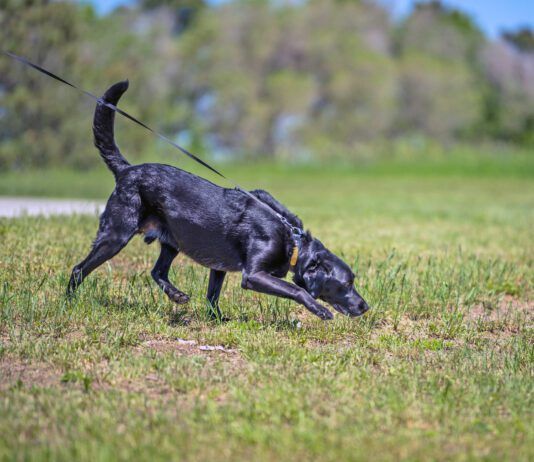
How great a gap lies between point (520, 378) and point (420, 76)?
44.9m

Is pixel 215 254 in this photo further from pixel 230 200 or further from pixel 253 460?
pixel 253 460

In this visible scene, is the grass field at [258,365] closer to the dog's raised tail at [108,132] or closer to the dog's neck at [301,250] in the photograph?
the dog's neck at [301,250]

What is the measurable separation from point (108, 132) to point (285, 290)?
1.78 meters

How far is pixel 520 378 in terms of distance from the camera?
4125 mm

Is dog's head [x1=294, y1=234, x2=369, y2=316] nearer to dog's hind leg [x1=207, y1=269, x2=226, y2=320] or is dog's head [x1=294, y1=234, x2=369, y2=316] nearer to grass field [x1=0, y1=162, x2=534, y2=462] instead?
grass field [x1=0, y1=162, x2=534, y2=462]

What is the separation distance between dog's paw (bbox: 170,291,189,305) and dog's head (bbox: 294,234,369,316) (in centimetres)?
90

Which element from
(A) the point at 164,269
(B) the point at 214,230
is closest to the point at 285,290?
(B) the point at 214,230

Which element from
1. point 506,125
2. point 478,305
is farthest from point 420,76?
point 478,305

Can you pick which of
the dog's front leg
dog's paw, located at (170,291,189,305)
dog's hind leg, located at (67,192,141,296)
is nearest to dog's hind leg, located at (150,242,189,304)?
dog's paw, located at (170,291,189,305)

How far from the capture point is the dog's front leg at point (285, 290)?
4930mm

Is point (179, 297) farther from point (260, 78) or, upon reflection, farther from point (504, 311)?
point (260, 78)

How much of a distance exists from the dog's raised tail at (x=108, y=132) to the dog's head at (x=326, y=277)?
4.96 ft

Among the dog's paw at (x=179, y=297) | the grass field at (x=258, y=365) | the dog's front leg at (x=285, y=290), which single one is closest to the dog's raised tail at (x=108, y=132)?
the grass field at (x=258, y=365)

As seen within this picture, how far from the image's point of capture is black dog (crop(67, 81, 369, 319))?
513 cm
